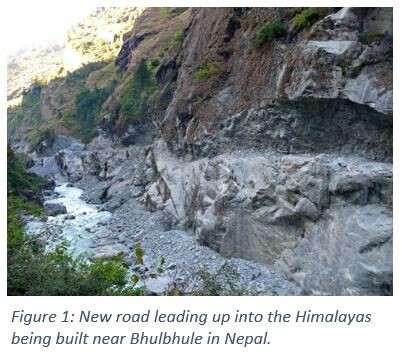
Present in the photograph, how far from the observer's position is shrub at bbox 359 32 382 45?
13.9 metres

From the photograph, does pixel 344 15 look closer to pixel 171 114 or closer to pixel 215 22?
pixel 215 22

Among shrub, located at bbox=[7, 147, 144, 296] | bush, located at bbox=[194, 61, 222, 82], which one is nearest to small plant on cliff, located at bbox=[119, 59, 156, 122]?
bush, located at bbox=[194, 61, 222, 82]

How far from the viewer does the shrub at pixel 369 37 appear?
1388cm

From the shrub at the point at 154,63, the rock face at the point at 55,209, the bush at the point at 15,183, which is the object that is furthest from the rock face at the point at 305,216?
the shrub at the point at 154,63

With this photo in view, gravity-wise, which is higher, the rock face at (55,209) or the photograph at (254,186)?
the photograph at (254,186)

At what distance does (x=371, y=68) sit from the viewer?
13.7 metres

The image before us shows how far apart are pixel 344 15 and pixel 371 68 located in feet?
8.78

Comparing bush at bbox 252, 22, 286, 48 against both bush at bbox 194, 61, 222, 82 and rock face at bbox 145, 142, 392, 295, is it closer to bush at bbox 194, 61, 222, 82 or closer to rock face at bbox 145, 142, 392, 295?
bush at bbox 194, 61, 222, 82

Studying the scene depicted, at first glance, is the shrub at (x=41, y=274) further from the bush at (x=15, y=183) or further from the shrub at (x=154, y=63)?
the shrub at (x=154, y=63)

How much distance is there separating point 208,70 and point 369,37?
12.3 metres

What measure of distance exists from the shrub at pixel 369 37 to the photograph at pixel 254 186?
0.04 m

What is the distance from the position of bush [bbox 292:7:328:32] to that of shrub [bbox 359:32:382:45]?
238cm

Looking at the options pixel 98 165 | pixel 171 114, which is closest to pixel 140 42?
pixel 98 165

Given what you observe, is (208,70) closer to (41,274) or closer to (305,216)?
(305,216)
